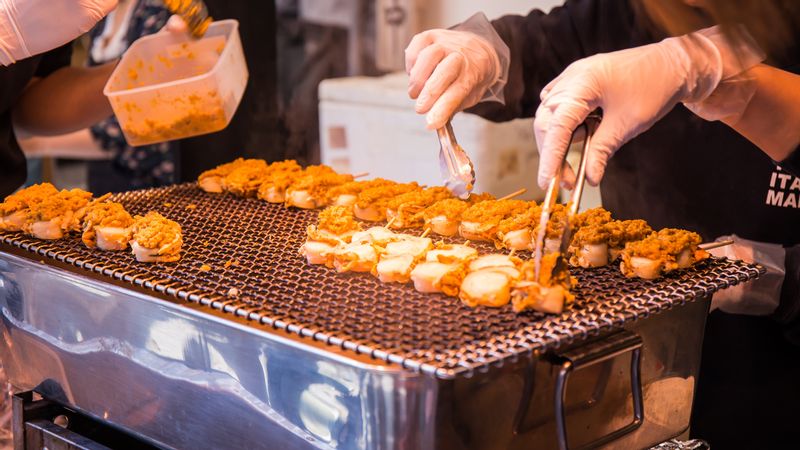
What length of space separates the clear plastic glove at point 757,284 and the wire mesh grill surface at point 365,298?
1.56 feet

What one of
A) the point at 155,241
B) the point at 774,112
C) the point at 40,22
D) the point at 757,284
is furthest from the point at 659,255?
→ the point at 40,22

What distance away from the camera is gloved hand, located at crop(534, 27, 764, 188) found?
1.79 m

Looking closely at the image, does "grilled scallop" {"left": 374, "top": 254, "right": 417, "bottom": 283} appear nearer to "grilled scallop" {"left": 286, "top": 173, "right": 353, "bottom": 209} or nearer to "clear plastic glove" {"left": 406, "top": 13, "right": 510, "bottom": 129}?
"clear plastic glove" {"left": 406, "top": 13, "right": 510, "bottom": 129}

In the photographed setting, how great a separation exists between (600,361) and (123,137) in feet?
13.5

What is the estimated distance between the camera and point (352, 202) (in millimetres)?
2420

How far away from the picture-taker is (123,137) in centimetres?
493

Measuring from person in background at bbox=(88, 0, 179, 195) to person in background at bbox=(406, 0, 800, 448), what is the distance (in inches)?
91.2

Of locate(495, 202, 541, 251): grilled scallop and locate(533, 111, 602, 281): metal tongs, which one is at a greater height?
locate(533, 111, 602, 281): metal tongs

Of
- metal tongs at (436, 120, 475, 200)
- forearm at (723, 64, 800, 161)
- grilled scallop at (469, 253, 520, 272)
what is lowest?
grilled scallop at (469, 253, 520, 272)

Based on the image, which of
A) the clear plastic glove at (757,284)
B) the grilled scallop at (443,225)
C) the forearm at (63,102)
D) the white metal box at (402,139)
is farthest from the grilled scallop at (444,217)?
the white metal box at (402,139)

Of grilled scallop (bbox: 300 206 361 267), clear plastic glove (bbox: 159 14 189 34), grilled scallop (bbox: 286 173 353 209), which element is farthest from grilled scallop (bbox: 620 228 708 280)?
clear plastic glove (bbox: 159 14 189 34)

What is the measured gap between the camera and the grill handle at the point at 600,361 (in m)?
1.44

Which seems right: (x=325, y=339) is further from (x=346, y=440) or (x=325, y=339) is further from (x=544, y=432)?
(x=544, y=432)

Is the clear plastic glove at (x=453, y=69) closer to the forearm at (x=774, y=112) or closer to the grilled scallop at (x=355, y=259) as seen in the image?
the grilled scallop at (x=355, y=259)
